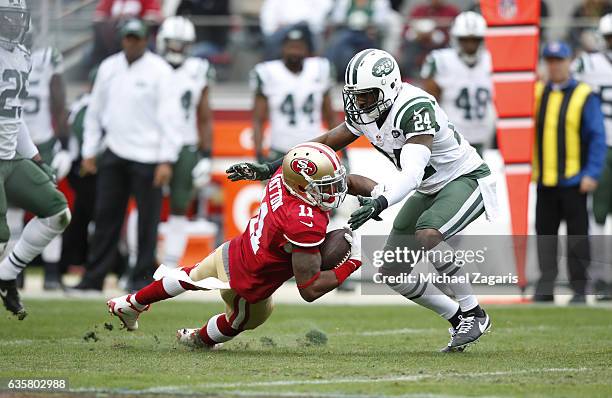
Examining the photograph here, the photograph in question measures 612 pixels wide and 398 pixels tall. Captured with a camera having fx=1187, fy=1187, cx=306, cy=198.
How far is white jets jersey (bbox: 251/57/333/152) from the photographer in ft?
36.6

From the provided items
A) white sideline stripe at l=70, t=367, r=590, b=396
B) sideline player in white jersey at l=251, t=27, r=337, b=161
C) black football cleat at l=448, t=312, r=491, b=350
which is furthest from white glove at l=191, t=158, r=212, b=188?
white sideline stripe at l=70, t=367, r=590, b=396

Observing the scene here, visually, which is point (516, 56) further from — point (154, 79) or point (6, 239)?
point (6, 239)

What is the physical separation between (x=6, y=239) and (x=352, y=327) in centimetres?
255

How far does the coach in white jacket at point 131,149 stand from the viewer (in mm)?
10594

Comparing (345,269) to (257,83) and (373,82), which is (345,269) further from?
(257,83)

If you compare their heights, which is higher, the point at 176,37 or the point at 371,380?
the point at 176,37

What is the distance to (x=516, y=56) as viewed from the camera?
9.96 metres

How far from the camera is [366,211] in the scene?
243 inches

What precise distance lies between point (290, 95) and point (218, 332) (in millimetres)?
4696

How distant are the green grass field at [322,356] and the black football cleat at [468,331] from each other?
79mm

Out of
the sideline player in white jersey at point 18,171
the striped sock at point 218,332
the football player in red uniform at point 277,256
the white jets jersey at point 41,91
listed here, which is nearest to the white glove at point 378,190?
the football player in red uniform at point 277,256

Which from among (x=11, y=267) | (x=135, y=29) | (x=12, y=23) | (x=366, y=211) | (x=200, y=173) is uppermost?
(x=12, y=23)

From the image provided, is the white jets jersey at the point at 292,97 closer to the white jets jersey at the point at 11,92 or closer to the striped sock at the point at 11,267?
the striped sock at the point at 11,267

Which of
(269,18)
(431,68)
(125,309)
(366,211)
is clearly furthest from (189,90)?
(366,211)
